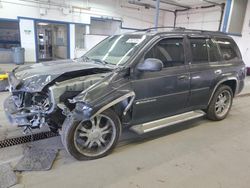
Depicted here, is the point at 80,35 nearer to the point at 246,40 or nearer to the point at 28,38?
the point at 28,38

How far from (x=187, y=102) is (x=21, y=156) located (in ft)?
8.27

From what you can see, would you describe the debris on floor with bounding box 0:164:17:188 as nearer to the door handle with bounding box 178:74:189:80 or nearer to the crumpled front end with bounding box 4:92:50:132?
the crumpled front end with bounding box 4:92:50:132

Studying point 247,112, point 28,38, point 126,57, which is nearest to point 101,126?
point 126,57

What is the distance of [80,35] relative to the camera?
41.5 feet

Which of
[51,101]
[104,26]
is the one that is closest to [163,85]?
[51,101]

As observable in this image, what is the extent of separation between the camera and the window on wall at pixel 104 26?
537 inches

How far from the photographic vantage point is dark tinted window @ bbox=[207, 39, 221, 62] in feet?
11.7

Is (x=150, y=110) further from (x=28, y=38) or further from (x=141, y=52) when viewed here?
(x=28, y=38)

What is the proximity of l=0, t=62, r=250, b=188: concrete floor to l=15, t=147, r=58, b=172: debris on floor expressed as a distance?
0.24 feet

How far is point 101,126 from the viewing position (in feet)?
8.63

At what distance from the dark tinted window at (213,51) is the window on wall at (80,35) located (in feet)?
33.1

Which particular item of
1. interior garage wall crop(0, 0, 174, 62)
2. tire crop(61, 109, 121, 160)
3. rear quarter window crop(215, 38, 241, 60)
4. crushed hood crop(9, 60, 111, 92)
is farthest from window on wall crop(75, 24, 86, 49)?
tire crop(61, 109, 121, 160)

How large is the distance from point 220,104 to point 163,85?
172 cm

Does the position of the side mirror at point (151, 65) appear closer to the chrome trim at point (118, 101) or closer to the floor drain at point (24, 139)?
the chrome trim at point (118, 101)
